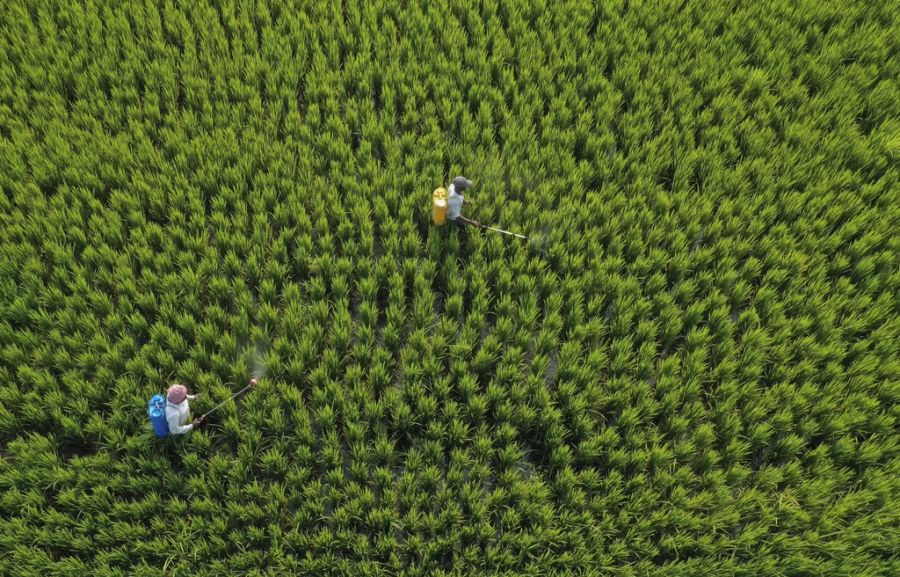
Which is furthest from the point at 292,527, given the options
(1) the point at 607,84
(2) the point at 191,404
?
(1) the point at 607,84

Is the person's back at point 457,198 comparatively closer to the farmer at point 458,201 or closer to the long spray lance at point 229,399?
the farmer at point 458,201

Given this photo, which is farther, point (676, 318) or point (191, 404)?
point (676, 318)

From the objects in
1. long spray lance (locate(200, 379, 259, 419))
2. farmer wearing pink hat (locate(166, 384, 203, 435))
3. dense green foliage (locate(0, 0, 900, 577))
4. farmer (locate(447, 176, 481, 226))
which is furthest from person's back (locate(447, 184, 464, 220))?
farmer wearing pink hat (locate(166, 384, 203, 435))

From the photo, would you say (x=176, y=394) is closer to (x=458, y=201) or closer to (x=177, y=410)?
(x=177, y=410)

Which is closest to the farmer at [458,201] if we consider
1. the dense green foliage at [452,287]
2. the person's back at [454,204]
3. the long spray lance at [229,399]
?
the person's back at [454,204]

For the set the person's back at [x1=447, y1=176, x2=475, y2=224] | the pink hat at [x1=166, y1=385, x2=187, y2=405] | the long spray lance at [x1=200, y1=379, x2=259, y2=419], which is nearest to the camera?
the pink hat at [x1=166, y1=385, x2=187, y2=405]

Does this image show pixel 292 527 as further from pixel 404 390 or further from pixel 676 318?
pixel 676 318

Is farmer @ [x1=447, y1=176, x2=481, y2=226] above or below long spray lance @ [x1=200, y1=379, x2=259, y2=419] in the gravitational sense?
above

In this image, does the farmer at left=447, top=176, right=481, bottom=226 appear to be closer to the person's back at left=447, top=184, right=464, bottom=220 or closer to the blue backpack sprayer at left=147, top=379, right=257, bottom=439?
the person's back at left=447, top=184, right=464, bottom=220

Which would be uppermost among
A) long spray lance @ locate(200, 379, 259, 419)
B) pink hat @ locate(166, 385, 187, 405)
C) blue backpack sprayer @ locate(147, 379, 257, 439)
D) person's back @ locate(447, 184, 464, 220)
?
person's back @ locate(447, 184, 464, 220)
